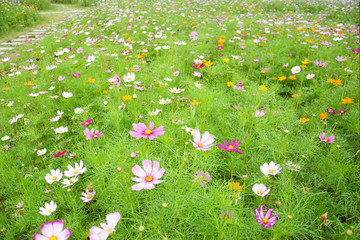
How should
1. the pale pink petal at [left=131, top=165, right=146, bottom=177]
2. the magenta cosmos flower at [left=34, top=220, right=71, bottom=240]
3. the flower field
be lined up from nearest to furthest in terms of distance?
the magenta cosmos flower at [left=34, top=220, right=71, bottom=240] < the pale pink petal at [left=131, top=165, right=146, bottom=177] < the flower field

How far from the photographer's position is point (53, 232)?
737 millimetres

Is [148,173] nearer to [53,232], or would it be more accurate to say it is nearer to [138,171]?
[138,171]

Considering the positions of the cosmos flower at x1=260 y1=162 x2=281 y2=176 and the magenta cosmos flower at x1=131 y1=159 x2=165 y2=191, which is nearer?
the magenta cosmos flower at x1=131 y1=159 x2=165 y2=191

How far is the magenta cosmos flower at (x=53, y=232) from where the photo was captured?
0.71 meters

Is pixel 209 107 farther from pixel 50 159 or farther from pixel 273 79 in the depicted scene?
pixel 50 159

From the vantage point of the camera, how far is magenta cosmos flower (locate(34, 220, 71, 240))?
0.71m

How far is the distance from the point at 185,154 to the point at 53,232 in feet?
1.95

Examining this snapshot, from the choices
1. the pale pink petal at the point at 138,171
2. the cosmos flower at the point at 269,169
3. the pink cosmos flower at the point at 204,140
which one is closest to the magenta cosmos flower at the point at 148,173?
the pale pink petal at the point at 138,171

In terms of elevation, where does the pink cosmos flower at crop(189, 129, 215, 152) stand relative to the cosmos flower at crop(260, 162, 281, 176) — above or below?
above

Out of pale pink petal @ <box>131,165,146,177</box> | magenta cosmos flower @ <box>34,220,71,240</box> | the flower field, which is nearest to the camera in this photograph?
magenta cosmos flower @ <box>34,220,71,240</box>

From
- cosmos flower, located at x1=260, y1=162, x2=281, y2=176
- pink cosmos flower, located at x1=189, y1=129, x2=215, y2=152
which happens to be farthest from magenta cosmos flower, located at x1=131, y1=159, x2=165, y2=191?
cosmos flower, located at x1=260, y1=162, x2=281, y2=176

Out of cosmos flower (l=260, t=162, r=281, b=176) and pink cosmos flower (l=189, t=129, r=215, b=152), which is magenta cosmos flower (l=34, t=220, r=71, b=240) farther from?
cosmos flower (l=260, t=162, r=281, b=176)

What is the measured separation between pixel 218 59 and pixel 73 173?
241 cm

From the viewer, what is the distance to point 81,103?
2.11 meters
